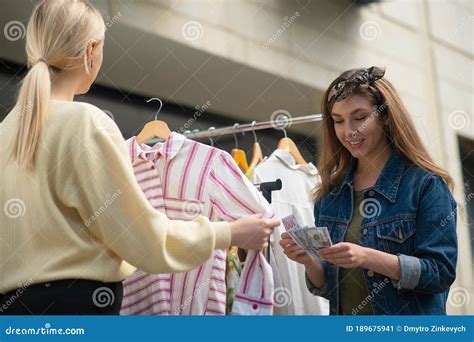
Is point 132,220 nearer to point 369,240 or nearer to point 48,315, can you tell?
point 48,315

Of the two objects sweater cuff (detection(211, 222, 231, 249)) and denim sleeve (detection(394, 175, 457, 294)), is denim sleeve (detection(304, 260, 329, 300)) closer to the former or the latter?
denim sleeve (detection(394, 175, 457, 294))

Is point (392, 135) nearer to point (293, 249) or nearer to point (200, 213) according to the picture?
point (293, 249)

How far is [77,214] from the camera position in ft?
4.45

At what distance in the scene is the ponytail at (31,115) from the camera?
135 cm

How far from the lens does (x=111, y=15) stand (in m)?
2.44

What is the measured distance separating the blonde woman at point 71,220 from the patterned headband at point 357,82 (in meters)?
0.58

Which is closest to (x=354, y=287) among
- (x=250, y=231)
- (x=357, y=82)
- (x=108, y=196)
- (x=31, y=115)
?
(x=250, y=231)

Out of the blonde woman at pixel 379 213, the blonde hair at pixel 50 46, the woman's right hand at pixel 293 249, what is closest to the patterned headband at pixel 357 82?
the blonde woman at pixel 379 213

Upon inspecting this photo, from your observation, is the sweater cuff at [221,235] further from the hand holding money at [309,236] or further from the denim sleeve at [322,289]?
the denim sleeve at [322,289]

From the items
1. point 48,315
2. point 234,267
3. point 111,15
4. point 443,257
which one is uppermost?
point 111,15

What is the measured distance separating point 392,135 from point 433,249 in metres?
0.31

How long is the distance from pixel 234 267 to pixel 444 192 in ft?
1.97

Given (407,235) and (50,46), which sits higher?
(50,46)
